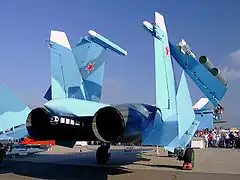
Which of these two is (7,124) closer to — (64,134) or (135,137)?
(64,134)

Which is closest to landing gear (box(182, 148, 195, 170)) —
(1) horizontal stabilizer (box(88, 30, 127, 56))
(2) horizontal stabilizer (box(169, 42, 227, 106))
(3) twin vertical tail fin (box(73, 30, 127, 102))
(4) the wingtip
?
(2) horizontal stabilizer (box(169, 42, 227, 106))

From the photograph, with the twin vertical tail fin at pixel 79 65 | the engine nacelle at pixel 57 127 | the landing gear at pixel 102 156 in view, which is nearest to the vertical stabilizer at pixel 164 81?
the engine nacelle at pixel 57 127

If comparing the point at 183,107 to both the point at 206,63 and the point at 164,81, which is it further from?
the point at 206,63

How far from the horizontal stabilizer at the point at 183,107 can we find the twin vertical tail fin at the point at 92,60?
3.44 meters

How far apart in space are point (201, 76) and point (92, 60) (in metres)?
3.64

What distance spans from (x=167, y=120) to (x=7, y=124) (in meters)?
4.64

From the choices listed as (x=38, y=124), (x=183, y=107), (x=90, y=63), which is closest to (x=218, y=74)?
(x=183, y=107)

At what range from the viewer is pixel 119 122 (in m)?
7.47

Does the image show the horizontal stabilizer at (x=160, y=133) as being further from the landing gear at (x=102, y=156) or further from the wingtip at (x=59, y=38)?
the landing gear at (x=102, y=156)

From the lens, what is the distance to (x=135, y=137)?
8.17 m

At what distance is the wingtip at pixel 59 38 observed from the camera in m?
8.62

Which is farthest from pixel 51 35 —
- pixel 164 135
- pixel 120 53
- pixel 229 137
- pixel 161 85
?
pixel 229 137

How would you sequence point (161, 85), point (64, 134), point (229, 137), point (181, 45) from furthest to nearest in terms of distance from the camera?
point (229, 137) → point (181, 45) → point (64, 134) → point (161, 85)

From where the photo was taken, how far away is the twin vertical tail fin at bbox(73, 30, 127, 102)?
33.1 ft
